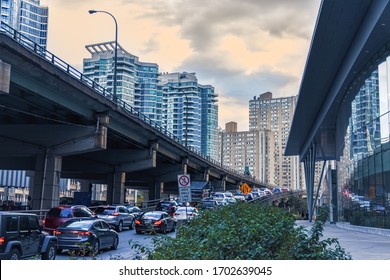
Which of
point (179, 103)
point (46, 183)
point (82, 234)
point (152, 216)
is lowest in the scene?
point (82, 234)

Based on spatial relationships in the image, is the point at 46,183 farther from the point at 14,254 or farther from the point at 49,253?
the point at 14,254

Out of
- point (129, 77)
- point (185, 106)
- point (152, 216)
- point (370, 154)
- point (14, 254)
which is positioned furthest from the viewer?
point (185, 106)

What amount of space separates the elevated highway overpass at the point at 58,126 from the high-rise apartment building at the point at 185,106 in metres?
13.1

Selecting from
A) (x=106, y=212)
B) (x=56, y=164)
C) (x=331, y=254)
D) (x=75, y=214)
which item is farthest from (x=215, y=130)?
(x=331, y=254)

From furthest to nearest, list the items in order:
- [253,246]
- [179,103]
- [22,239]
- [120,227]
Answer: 1. [179,103]
2. [120,227]
3. [22,239]
4. [253,246]

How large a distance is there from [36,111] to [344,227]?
24176 mm

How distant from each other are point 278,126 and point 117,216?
194 feet

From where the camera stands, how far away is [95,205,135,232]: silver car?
30.4 m

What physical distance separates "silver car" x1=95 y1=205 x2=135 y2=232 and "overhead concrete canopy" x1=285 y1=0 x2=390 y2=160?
1416 cm

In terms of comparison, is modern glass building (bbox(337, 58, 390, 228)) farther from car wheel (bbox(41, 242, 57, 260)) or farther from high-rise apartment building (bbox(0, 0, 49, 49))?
high-rise apartment building (bbox(0, 0, 49, 49))

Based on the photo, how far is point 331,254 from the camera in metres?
7.26

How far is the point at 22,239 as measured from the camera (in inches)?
571

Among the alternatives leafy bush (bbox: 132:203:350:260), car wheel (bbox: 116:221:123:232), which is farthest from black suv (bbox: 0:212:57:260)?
car wheel (bbox: 116:221:123:232)

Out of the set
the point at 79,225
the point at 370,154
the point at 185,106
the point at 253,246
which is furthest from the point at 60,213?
the point at 185,106
